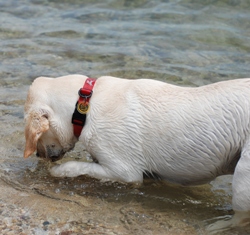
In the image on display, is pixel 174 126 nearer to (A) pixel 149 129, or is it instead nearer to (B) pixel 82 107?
(A) pixel 149 129

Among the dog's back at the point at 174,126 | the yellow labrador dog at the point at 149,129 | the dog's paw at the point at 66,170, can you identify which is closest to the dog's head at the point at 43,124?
the yellow labrador dog at the point at 149,129

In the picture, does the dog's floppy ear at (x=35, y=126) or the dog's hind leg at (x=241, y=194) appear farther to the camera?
the dog's floppy ear at (x=35, y=126)

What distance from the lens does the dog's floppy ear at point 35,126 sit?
5324 millimetres

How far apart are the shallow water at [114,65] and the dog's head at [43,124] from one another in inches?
18.1

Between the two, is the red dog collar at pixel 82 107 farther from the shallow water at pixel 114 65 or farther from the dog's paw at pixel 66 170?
the shallow water at pixel 114 65

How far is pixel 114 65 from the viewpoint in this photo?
8.92m

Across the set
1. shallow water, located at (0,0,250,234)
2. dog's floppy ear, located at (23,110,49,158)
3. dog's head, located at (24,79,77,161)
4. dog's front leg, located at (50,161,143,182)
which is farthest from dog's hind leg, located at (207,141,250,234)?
dog's floppy ear, located at (23,110,49,158)

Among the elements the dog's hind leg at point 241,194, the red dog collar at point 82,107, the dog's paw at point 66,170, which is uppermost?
the red dog collar at point 82,107

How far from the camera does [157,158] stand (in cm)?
518

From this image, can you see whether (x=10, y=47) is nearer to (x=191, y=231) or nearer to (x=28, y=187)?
(x=28, y=187)

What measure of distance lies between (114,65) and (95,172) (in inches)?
151

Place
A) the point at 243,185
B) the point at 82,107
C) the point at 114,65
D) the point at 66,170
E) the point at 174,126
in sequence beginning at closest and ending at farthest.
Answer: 1. the point at 243,185
2. the point at 174,126
3. the point at 82,107
4. the point at 66,170
5. the point at 114,65

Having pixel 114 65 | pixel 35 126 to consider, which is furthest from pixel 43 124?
pixel 114 65

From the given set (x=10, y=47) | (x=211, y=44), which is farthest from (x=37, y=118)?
(x=211, y=44)
